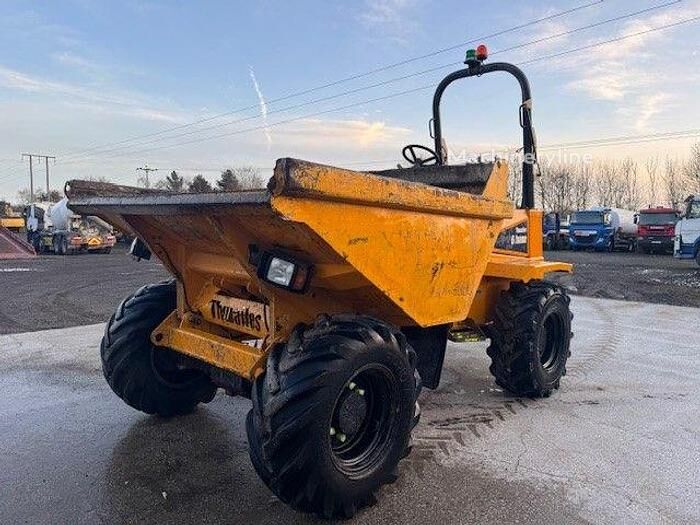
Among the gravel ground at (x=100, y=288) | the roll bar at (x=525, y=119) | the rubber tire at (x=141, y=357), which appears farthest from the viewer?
the gravel ground at (x=100, y=288)

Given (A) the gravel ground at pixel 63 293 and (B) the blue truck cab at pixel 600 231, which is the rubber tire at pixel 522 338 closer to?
(A) the gravel ground at pixel 63 293

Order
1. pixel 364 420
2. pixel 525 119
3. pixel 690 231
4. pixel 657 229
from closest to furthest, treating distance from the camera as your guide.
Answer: pixel 364 420, pixel 525 119, pixel 690 231, pixel 657 229

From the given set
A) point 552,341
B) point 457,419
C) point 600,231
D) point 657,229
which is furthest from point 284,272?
point 600,231

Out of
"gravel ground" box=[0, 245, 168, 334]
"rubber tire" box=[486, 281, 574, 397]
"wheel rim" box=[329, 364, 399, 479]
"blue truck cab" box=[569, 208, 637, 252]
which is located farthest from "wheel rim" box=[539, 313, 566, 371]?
"blue truck cab" box=[569, 208, 637, 252]

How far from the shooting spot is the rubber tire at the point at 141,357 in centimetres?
370

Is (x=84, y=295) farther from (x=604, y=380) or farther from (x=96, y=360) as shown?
(x=604, y=380)

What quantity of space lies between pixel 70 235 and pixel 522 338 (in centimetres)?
2693

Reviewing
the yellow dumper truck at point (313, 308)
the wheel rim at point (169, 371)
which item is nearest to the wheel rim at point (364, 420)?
the yellow dumper truck at point (313, 308)

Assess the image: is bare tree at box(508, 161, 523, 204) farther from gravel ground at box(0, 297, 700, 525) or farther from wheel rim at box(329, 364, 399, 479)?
wheel rim at box(329, 364, 399, 479)

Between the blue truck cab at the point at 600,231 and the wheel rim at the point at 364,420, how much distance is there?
2736 cm

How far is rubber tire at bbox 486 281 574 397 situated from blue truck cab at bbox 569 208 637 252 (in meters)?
25.3

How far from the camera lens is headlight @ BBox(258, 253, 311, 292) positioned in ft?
8.67

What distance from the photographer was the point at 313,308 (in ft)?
10.3

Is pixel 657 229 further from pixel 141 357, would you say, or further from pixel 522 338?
pixel 141 357
